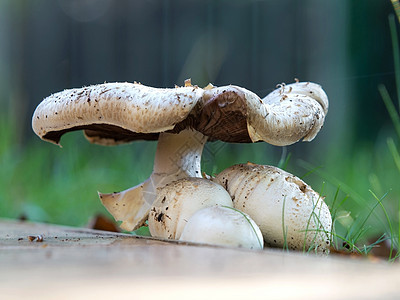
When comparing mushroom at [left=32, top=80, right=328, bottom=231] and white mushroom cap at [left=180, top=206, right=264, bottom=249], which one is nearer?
white mushroom cap at [left=180, top=206, right=264, bottom=249]

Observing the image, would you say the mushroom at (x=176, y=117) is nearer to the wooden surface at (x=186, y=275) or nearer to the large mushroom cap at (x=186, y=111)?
the large mushroom cap at (x=186, y=111)

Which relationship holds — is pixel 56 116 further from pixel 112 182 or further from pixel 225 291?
pixel 112 182

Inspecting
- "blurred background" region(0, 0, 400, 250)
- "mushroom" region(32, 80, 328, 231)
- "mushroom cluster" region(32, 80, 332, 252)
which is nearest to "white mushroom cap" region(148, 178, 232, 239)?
"mushroom cluster" region(32, 80, 332, 252)

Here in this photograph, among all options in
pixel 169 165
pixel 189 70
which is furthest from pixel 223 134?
pixel 189 70

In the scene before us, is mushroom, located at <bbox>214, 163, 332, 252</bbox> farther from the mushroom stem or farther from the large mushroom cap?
the mushroom stem

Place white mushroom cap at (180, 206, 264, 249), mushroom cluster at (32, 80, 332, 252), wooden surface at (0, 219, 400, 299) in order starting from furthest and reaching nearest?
mushroom cluster at (32, 80, 332, 252) < white mushroom cap at (180, 206, 264, 249) < wooden surface at (0, 219, 400, 299)

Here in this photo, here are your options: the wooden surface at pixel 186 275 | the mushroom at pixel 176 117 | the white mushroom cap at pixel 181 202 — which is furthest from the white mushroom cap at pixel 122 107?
the wooden surface at pixel 186 275

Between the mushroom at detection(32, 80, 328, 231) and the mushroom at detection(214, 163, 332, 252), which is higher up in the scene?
the mushroom at detection(32, 80, 328, 231)
